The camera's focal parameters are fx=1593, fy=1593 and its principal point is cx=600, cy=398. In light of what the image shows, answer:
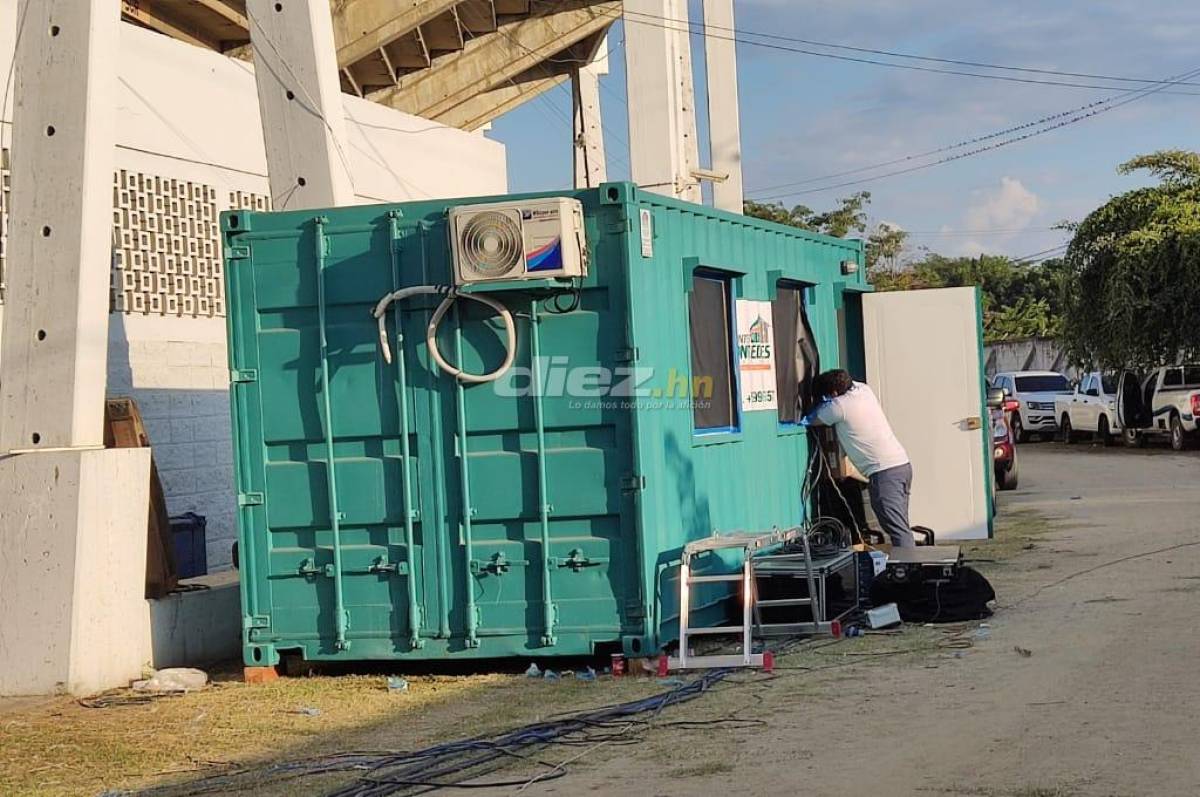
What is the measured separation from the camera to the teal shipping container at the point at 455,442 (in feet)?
33.0

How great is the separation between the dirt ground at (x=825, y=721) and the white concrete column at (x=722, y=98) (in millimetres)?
19108

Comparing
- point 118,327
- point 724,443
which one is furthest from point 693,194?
point 724,443

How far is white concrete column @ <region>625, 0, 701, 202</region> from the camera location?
1047 inches

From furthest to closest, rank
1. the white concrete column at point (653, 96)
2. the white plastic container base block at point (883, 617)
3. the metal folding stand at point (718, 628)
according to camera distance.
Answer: the white concrete column at point (653, 96) < the white plastic container base block at point (883, 617) < the metal folding stand at point (718, 628)

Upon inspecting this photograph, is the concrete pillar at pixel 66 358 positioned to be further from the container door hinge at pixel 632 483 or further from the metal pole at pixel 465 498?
the container door hinge at pixel 632 483

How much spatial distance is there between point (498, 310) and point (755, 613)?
2.76m

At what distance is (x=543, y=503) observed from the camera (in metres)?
10.1

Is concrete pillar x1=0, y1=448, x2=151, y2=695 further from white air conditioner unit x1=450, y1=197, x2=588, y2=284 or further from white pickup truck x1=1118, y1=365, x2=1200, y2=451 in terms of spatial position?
white pickup truck x1=1118, y1=365, x2=1200, y2=451

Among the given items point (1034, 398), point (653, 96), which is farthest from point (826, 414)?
point (1034, 398)

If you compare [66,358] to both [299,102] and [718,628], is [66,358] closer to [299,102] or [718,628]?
[299,102]

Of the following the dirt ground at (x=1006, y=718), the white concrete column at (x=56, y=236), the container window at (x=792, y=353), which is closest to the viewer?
the dirt ground at (x=1006, y=718)

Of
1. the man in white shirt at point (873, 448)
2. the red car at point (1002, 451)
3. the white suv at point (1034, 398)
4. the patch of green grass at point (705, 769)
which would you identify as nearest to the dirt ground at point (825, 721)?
the patch of green grass at point (705, 769)

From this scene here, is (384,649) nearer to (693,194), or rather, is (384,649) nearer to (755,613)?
(755,613)

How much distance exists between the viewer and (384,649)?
34.1 ft
